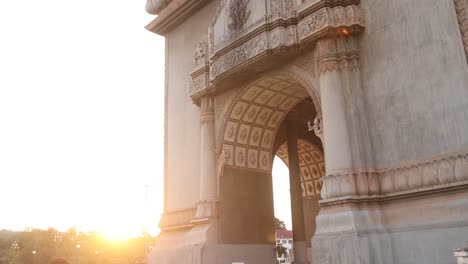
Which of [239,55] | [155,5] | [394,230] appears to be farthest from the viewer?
Result: [155,5]

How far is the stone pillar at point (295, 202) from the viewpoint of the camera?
18.6 meters

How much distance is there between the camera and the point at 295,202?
19562mm

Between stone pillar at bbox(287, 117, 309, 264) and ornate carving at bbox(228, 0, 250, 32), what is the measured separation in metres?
6.85

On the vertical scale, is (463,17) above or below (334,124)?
above

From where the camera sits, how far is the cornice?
61.2 feet

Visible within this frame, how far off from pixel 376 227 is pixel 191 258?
6.75m

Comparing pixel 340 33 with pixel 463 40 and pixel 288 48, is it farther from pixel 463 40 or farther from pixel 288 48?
pixel 463 40

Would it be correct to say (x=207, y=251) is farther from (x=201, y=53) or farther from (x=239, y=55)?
(x=201, y=53)

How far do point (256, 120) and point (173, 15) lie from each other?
6845mm

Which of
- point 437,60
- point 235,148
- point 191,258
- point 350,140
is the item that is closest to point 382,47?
point 437,60

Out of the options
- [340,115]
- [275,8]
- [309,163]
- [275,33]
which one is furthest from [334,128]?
[309,163]

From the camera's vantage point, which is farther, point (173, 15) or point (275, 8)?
point (173, 15)

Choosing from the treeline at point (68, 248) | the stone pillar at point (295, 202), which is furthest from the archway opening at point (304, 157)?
the treeline at point (68, 248)

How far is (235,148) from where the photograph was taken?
15.9m
